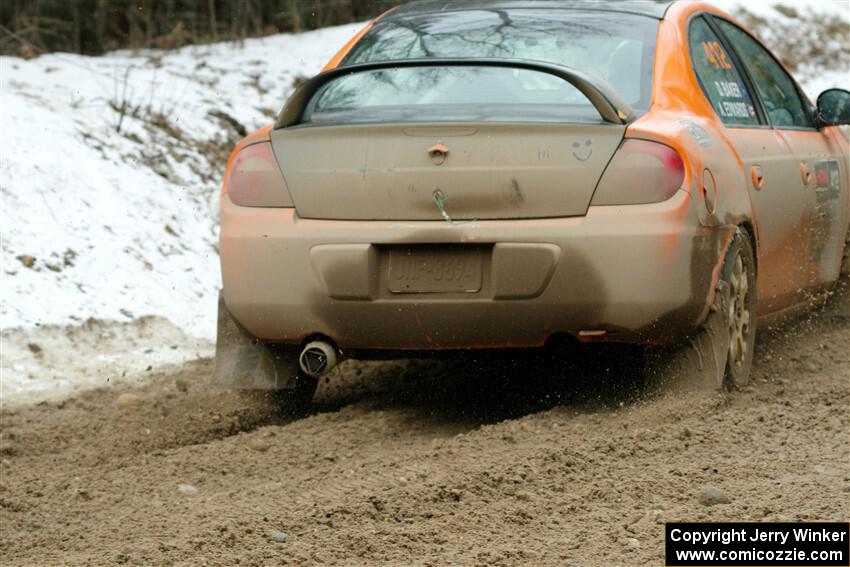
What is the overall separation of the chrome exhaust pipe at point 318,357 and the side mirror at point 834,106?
2791 millimetres

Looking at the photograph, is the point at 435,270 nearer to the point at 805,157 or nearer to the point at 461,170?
the point at 461,170

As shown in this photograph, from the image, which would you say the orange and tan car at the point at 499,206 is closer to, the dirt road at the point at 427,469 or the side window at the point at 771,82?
the dirt road at the point at 427,469

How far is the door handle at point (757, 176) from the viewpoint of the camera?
567cm

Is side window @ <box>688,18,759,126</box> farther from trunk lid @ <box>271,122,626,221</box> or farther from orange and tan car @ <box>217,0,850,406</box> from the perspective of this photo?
trunk lid @ <box>271,122,626,221</box>

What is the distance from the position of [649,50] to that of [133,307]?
3.44 meters

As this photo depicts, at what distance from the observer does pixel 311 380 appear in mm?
6086

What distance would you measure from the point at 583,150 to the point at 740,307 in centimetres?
108

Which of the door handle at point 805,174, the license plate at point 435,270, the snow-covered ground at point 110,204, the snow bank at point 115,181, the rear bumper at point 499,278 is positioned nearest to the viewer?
the rear bumper at point 499,278

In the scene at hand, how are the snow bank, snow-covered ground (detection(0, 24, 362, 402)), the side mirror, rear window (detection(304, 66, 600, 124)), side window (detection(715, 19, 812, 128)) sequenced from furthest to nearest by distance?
the snow bank
snow-covered ground (detection(0, 24, 362, 402))
the side mirror
side window (detection(715, 19, 812, 128))
rear window (detection(304, 66, 600, 124))

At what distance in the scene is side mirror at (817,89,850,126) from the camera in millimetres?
6676

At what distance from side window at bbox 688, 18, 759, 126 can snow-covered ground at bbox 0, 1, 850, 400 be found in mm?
3054

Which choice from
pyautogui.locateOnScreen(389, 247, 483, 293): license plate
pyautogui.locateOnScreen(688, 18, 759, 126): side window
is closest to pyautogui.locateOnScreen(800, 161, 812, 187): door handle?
pyautogui.locateOnScreen(688, 18, 759, 126): side window

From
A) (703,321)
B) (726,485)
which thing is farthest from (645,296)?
(726,485)

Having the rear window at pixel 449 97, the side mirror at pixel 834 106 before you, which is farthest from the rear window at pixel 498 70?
the side mirror at pixel 834 106
